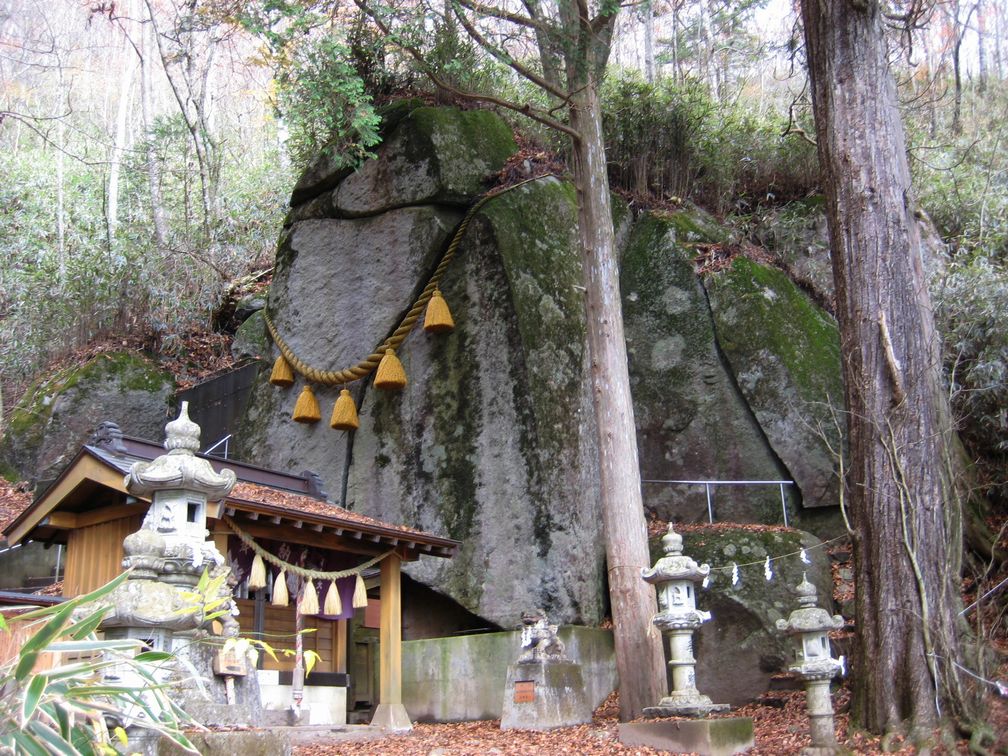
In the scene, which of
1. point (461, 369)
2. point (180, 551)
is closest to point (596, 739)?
point (180, 551)

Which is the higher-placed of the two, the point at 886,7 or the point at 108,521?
the point at 886,7

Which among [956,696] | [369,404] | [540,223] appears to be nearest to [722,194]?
[540,223]

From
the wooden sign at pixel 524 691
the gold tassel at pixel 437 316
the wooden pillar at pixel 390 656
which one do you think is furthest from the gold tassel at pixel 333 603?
the gold tassel at pixel 437 316

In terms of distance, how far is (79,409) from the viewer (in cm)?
1756

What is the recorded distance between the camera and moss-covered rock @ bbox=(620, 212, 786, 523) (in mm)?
12969

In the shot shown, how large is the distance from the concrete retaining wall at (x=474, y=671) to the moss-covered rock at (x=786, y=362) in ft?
12.8

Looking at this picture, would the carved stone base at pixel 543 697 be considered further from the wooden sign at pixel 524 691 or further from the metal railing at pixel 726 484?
the metal railing at pixel 726 484

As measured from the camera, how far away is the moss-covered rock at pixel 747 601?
1042 cm

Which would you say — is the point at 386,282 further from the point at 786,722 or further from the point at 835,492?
the point at 786,722

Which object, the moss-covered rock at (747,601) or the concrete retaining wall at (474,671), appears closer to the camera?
the moss-covered rock at (747,601)

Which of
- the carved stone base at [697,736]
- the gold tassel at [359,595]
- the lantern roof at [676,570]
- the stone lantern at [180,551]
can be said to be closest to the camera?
the stone lantern at [180,551]

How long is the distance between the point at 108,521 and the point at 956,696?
833 centimetres

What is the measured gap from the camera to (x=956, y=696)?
7.04 metres

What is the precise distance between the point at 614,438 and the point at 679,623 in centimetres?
290
